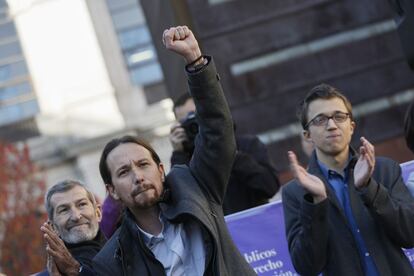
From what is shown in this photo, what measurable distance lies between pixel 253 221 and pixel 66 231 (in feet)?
4.26

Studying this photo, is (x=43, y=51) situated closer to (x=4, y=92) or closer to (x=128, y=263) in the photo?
(x=4, y=92)

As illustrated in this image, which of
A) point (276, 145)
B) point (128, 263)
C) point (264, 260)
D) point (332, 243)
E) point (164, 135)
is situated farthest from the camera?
point (164, 135)

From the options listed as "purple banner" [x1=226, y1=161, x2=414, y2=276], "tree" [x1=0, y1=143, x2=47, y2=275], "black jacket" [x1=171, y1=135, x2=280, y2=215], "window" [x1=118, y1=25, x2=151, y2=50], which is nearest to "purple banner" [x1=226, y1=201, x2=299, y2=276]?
"purple banner" [x1=226, y1=161, x2=414, y2=276]

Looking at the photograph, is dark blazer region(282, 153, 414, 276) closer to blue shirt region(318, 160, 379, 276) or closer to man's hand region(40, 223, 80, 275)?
blue shirt region(318, 160, 379, 276)

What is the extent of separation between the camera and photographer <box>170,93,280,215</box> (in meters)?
5.75

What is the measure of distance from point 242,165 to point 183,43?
87.0 inches

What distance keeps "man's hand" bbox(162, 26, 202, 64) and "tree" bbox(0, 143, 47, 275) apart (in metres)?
31.0

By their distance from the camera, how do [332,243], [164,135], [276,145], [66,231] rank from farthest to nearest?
[164,135] → [276,145] → [66,231] → [332,243]

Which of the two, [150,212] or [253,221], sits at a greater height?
[150,212]

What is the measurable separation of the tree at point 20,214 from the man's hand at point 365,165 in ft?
101

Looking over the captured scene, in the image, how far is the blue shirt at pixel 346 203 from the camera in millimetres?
4172

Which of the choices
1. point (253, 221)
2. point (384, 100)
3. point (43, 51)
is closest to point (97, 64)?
point (43, 51)

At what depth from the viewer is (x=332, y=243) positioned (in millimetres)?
4215

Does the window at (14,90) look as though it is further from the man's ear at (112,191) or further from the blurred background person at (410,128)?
the man's ear at (112,191)
